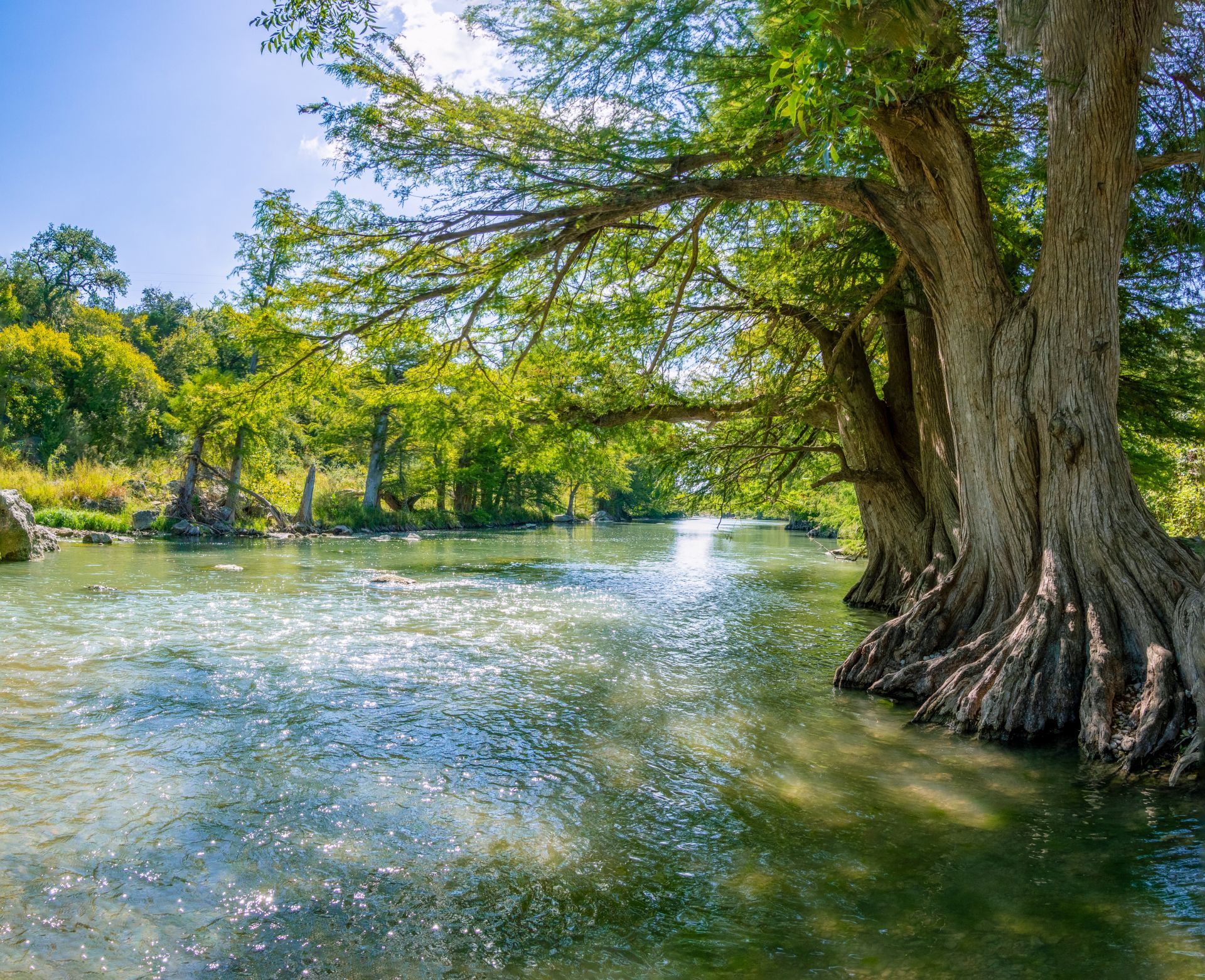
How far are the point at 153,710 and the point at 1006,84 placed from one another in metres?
10.8

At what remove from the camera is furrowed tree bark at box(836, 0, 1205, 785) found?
18.1 ft

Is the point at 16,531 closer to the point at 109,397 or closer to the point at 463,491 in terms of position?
the point at 109,397

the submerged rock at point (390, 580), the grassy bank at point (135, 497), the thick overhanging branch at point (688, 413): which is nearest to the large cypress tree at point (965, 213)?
the thick overhanging branch at point (688, 413)

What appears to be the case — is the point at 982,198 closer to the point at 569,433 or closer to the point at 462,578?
the point at 569,433

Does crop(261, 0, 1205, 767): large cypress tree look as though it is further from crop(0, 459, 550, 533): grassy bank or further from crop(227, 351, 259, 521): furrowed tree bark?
crop(227, 351, 259, 521): furrowed tree bark

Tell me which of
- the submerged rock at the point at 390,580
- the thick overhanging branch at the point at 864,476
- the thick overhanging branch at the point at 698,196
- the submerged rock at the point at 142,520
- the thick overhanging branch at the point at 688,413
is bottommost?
the submerged rock at the point at 142,520

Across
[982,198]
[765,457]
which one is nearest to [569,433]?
[765,457]

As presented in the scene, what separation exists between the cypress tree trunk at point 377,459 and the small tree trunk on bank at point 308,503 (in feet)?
20.3

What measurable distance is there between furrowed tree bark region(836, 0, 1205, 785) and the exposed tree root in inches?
0.5

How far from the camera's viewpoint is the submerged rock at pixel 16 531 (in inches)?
629

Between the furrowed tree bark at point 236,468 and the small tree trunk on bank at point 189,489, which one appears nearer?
the small tree trunk on bank at point 189,489

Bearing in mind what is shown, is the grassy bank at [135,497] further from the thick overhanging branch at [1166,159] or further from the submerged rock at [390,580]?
the thick overhanging branch at [1166,159]

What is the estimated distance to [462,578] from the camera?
16750mm

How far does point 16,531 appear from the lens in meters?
16.1
